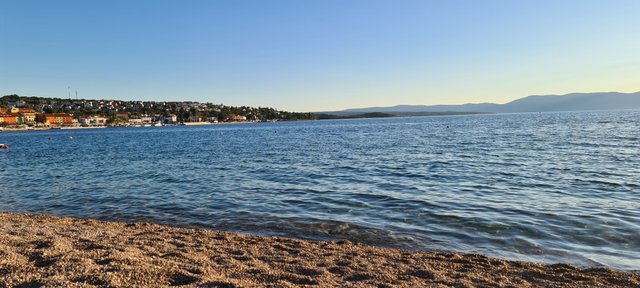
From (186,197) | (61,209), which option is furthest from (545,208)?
(61,209)

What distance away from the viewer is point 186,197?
1712cm

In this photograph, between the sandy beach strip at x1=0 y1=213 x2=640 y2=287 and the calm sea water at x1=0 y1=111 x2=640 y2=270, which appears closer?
the sandy beach strip at x1=0 y1=213 x2=640 y2=287

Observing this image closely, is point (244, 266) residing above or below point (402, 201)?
above

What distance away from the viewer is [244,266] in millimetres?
7133

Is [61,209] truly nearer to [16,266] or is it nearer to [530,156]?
[16,266]

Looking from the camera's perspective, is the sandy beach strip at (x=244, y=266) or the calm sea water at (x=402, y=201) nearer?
the sandy beach strip at (x=244, y=266)

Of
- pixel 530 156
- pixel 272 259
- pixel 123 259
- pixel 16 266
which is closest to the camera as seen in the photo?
pixel 16 266

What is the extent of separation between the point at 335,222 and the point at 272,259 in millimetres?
4563

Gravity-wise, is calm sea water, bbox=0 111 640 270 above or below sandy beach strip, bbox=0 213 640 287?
below

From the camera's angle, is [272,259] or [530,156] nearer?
[272,259]

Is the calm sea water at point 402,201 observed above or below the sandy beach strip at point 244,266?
below

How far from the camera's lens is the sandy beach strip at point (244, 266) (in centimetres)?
606

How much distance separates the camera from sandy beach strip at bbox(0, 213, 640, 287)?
606 cm

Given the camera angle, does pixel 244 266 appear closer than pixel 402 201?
Yes
